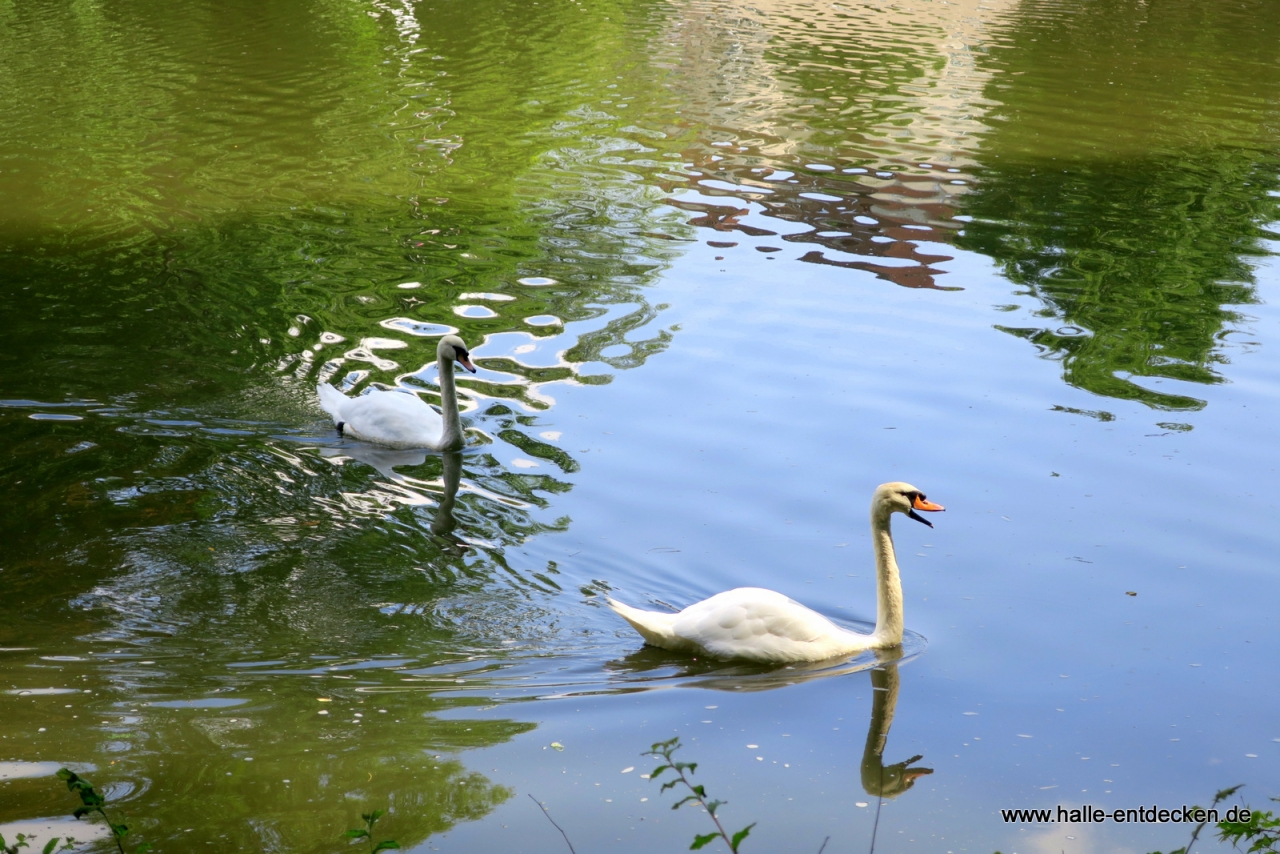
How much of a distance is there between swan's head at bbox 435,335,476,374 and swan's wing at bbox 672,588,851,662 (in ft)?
12.1

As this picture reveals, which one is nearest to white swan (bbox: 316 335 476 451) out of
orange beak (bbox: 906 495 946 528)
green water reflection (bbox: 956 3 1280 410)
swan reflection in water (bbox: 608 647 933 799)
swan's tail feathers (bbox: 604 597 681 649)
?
swan's tail feathers (bbox: 604 597 681 649)

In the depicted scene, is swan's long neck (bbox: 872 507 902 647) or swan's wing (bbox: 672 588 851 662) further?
swan's long neck (bbox: 872 507 902 647)

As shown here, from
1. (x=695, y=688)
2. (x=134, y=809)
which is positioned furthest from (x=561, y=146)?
(x=134, y=809)

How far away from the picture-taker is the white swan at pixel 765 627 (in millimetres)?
6574

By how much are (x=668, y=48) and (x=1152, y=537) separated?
22541 mm

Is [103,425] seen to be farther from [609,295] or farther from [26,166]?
[26,166]

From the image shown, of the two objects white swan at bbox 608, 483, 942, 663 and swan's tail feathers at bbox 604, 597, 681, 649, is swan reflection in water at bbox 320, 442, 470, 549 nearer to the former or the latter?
swan's tail feathers at bbox 604, 597, 681, 649

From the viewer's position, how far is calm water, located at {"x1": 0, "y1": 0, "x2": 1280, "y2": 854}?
5711 millimetres

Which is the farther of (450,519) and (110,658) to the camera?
(450,519)

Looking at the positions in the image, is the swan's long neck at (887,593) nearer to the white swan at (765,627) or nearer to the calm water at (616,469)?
the white swan at (765,627)

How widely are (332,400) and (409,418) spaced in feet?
2.64

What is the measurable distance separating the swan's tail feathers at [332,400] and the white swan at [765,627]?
3902 mm

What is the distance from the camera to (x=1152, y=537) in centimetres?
824

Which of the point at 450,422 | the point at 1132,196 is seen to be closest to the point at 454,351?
the point at 450,422
